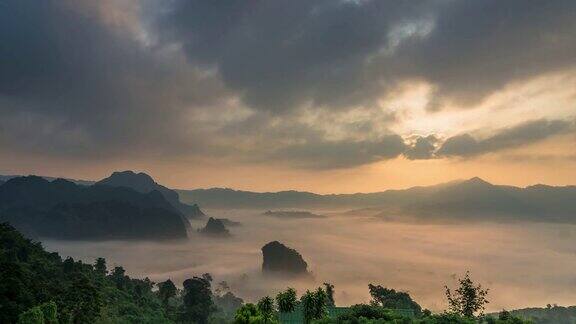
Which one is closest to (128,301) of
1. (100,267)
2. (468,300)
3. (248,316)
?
(100,267)

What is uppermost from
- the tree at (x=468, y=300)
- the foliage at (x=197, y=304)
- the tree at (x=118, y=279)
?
the tree at (x=468, y=300)

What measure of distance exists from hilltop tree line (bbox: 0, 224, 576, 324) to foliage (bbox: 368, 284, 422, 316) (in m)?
0.22

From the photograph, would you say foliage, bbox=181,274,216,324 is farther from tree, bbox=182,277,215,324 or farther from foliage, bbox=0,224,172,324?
foliage, bbox=0,224,172,324

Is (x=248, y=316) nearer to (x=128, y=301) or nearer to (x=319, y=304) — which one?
(x=319, y=304)

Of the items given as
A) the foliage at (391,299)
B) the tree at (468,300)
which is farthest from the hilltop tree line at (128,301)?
the foliage at (391,299)

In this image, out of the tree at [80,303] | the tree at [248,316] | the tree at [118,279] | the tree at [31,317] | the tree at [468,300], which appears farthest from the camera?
the tree at [118,279]

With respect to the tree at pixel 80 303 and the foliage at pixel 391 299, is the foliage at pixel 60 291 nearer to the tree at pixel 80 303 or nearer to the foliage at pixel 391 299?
the tree at pixel 80 303

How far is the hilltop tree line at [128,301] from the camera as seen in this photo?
49906 millimetres

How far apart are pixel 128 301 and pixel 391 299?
70.0m

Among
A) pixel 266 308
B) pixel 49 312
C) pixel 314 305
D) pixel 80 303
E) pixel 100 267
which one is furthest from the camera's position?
pixel 100 267

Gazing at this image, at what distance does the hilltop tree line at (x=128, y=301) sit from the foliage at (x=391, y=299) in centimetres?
22

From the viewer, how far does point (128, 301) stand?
4272 inches

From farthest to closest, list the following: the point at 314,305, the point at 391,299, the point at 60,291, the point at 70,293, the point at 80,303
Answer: the point at 391,299 → the point at 60,291 → the point at 70,293 → the point at 80,303 → the point at 314,305

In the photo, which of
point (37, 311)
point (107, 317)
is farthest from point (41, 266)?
point (37, 311)
